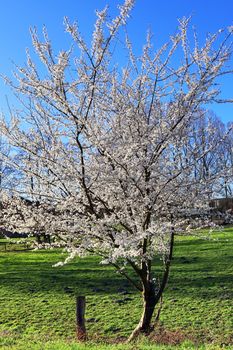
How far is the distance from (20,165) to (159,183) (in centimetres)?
204

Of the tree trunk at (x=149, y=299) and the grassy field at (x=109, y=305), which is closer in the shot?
the tree trunk at (x=149, y=299)

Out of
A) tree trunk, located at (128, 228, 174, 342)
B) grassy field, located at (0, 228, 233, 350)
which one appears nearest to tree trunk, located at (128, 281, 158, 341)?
tree trunk, located at (128, 228, 174, 342)

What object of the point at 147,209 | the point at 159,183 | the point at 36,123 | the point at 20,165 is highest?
the point at 36,123

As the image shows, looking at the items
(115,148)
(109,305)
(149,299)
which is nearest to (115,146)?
(115,148)

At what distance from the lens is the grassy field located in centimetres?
714

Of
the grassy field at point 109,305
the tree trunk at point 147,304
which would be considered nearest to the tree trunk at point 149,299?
the tree trunk at point 147,304

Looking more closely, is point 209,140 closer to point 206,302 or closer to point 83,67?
point 83,67

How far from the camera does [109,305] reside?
9867mm

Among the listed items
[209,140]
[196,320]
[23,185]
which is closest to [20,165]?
[23,185]

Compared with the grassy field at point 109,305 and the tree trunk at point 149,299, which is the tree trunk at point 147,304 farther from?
the grassy field at point 109,305

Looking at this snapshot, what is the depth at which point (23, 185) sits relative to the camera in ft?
20.5

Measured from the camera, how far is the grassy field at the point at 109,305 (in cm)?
714

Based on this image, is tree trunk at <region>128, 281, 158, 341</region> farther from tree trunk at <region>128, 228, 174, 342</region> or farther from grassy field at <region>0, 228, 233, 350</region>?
grassy field at <region>0, 228, 233, 350</region>

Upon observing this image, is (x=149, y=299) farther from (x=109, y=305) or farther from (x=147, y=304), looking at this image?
(x=109, y=305)
